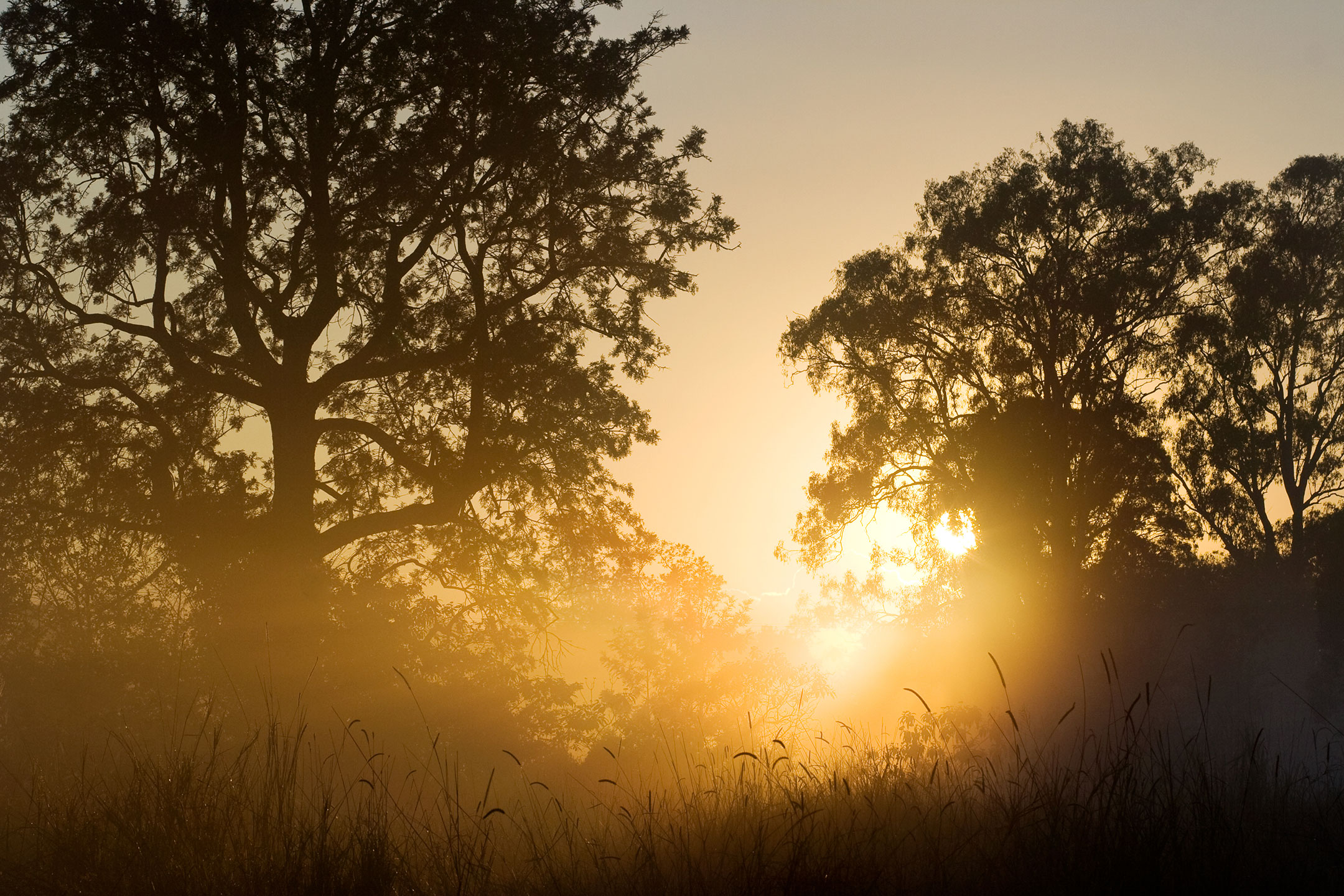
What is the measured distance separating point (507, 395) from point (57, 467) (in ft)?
21.6

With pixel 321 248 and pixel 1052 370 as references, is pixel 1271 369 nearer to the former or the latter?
pixel 1052 370

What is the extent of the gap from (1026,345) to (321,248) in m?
17.2

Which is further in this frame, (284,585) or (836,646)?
(836,646)

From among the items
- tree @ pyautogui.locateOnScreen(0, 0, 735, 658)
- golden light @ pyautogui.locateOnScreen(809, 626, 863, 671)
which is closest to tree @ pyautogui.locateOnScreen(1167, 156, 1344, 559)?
golden light @ pyautogui.locateOnScreen(809, 626, 863, 671)

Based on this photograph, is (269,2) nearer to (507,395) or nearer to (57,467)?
(507,395)

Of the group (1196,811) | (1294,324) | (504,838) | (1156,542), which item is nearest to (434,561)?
(504,838)

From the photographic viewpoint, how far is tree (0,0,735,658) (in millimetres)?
13352

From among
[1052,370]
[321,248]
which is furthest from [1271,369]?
[321,248]

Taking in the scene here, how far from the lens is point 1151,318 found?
2416 centimetres

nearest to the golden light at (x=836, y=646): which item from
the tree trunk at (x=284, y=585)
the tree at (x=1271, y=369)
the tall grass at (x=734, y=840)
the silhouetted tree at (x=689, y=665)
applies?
the silhouetted tree at (x=689, y=665)

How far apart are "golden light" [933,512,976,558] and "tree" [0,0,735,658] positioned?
11.6 m

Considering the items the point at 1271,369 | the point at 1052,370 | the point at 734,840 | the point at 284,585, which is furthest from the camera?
the point at 1271,369

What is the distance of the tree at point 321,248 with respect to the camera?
1335cm

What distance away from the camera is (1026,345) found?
78.5ft
